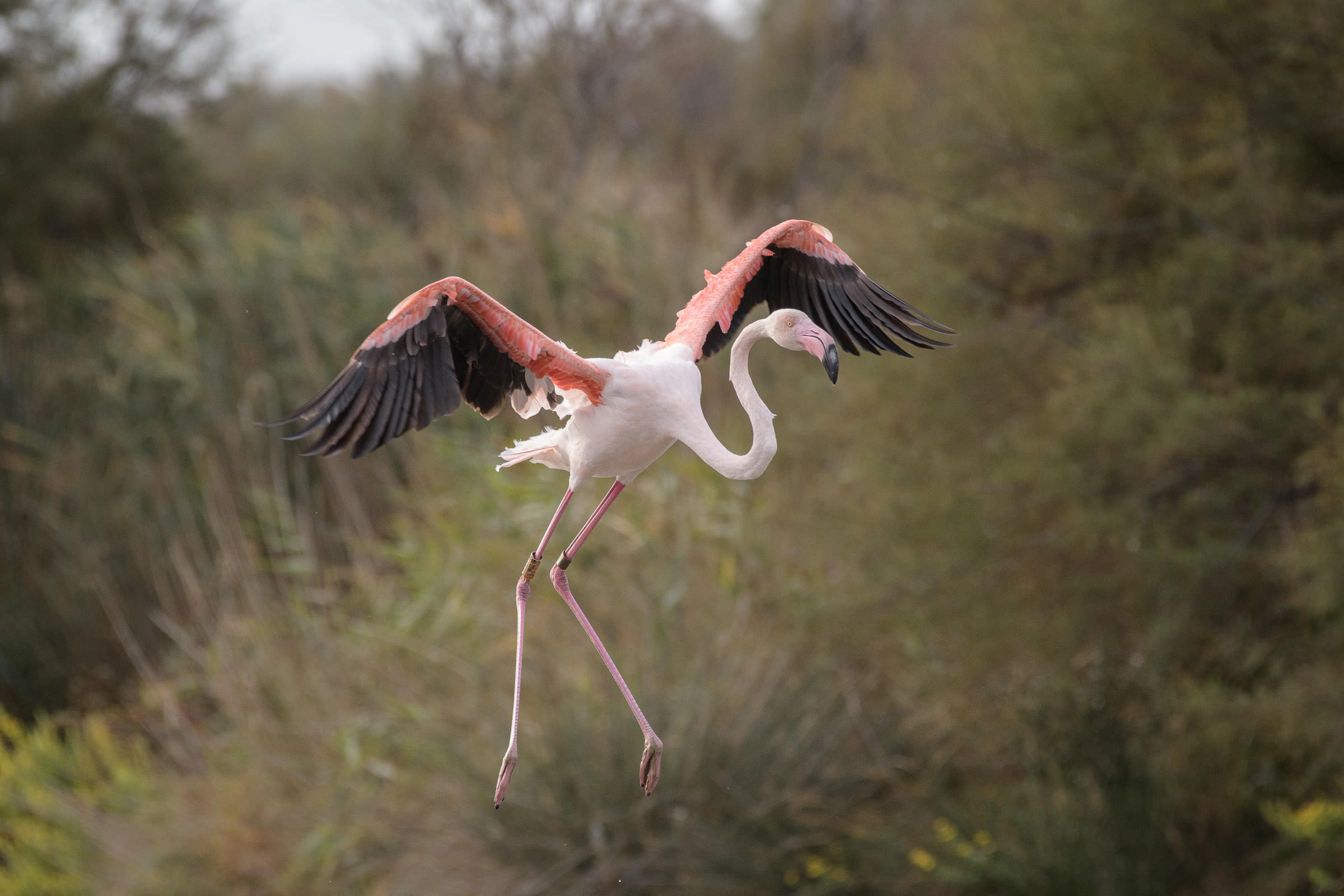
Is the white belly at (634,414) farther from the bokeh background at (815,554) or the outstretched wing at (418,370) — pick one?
the bokeh background at (815,554)

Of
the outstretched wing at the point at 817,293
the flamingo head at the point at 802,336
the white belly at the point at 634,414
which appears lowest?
the white belly at the point at 634,414

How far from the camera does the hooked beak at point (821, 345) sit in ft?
7.38

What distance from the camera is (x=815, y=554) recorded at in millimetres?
9500

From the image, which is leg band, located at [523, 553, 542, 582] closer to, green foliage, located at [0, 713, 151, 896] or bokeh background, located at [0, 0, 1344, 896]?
bokeh background, located at [0, 0, 1344, 896]

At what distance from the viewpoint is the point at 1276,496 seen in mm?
7758

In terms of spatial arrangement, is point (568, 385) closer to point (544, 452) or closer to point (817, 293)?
point (544, 452)

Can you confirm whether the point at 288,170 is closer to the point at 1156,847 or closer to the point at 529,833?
the point at 529,833

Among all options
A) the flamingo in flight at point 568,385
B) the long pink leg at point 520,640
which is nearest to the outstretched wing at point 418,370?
the flamingo in flight at point 568,385

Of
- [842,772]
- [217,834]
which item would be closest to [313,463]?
[217,834]

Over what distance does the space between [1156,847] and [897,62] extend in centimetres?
973

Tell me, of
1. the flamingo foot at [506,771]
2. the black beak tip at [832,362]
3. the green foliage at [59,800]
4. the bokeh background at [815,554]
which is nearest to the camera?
the black beak tip at [832,362]

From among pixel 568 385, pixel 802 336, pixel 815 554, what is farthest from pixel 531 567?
pixel 815 554

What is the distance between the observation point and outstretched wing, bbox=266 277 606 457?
2.46 meters

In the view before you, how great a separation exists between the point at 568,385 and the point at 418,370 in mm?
368
